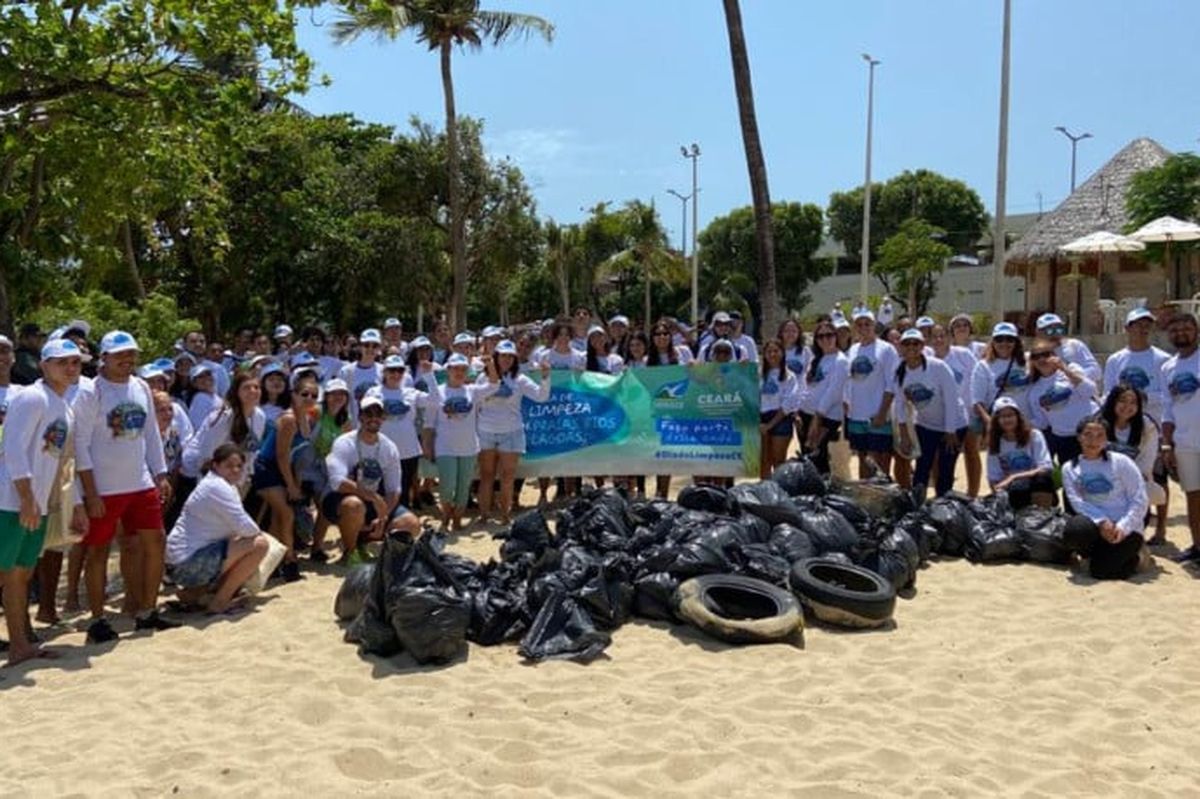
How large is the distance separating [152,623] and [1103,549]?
665 cm

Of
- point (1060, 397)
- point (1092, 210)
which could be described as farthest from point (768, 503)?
point (1092, 210)

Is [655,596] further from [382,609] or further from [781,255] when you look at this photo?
[781,255]

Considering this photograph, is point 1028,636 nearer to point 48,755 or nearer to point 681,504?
point 681,504

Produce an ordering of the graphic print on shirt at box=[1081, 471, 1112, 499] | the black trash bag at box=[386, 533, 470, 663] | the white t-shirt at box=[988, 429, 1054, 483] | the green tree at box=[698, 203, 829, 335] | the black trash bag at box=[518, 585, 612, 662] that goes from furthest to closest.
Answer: the green tree at box=[698, 203, 829, 335], the white t-shirt at box=[988, 429, 1054, 483], the graphic print on shirt at box=[1081, 471, 1112, 499], the black trash bag at box=[518, 585, 612, 662], the black trash bag at box=[386, 533, 470, 663]

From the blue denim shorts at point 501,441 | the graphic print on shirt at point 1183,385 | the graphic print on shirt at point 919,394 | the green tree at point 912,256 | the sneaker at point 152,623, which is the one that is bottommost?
the sneaker at point 152,623

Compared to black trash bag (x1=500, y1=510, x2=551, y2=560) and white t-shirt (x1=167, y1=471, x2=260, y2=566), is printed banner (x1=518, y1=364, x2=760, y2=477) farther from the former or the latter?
white t-shirt (x1=167, y1=471, x2=260, y2=566)

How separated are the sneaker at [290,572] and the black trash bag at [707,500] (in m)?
3.03

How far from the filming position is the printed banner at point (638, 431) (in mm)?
10289

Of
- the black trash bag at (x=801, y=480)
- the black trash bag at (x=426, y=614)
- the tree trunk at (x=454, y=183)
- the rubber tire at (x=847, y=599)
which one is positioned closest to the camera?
the black trash bag at (x=426, y=614)

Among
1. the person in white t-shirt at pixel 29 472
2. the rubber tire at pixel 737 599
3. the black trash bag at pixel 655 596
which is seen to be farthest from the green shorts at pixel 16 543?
the rubber tire at pixel 737 599

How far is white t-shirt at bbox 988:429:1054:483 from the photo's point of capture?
8562mm

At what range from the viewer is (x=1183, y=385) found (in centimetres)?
803

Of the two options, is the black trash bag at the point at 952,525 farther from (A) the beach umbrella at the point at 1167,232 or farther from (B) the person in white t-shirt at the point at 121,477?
(A) the beach umbrella at the point at 1167,232

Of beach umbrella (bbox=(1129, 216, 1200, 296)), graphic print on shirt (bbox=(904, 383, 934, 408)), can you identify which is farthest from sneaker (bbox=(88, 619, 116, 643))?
beach umbrella (bbox=(1129, 216, 1200, 296))
